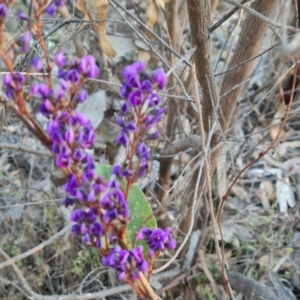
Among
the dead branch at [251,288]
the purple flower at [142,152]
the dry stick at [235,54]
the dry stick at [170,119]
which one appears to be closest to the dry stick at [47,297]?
the dead branch at [251,288]

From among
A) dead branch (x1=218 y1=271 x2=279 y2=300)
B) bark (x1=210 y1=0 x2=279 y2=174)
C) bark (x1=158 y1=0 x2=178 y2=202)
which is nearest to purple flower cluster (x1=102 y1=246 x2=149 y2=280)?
bark (x1=210 y1=0 x2=279 y2=174)

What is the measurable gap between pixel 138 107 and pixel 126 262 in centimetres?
18

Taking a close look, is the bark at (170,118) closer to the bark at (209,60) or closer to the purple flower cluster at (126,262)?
the bark at (209,60)

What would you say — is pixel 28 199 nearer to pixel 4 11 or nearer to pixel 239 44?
pixel 239 44

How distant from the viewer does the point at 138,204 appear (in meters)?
0.82

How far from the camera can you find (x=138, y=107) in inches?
22.1

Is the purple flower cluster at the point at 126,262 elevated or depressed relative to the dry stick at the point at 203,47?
depressed

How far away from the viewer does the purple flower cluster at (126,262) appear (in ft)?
1.94

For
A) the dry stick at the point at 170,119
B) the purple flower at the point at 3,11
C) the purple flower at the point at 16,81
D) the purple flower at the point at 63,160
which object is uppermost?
the purple flower at the point at 3,11

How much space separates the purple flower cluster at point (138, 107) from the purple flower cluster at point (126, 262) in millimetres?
87

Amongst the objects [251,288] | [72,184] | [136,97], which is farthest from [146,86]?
[251,288]

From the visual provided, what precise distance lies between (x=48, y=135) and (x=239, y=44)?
956 mm

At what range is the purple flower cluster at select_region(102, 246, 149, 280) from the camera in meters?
0.59

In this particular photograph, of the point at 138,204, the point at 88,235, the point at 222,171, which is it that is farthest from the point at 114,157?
the point at 88,235
